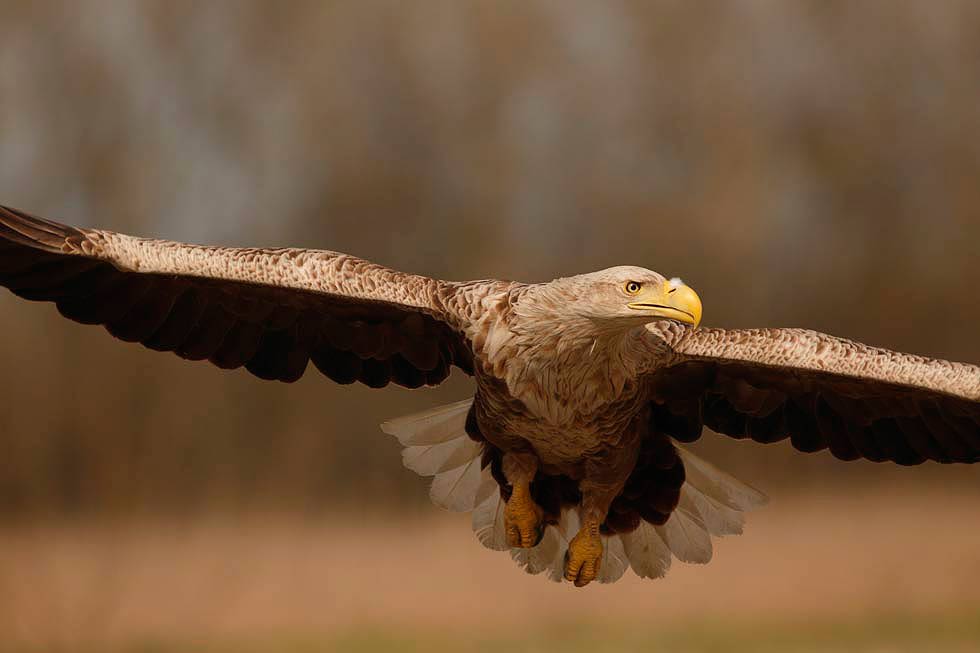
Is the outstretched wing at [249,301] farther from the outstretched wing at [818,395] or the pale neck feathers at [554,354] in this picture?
the outstretched wing at [818,395]

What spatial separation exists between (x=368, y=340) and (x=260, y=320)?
1.44 feet

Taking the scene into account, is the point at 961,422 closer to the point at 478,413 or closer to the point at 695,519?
the point at 695,519

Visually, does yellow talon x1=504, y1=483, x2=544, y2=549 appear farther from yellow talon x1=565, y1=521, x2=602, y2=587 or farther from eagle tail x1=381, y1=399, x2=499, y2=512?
eagle tail x1=381, y1=399, x2=499, y2=512

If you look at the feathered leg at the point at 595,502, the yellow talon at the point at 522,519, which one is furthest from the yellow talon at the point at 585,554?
the yellow talon at the point at 522,519

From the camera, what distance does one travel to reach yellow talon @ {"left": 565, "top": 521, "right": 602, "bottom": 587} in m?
5.75

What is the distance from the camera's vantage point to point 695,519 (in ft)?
20.5

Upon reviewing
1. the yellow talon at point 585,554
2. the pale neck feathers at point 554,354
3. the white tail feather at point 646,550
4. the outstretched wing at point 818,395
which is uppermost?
the outstretched wing at point 818,395

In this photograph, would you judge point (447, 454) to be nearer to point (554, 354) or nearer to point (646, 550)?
point (646, 550)

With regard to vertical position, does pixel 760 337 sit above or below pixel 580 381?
Result: above

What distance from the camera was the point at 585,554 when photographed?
5754 mm

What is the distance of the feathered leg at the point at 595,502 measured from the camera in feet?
18.0

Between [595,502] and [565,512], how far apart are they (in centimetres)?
38

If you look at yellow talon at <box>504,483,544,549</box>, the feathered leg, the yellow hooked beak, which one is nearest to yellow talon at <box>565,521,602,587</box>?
the feathered leg

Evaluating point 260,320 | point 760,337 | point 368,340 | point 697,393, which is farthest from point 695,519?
point 260,320
